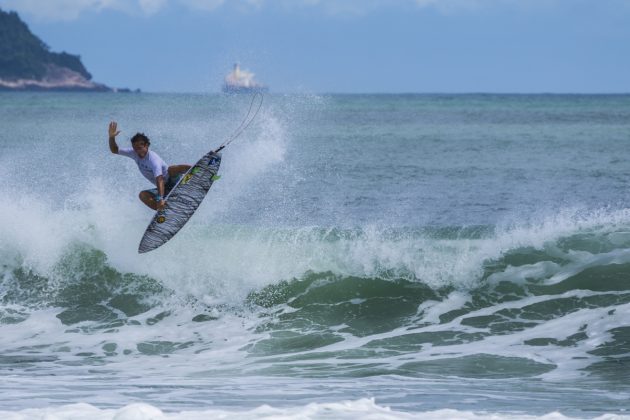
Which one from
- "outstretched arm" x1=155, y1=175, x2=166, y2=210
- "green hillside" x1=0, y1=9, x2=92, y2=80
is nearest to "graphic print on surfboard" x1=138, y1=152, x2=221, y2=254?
"outstretched arm" x1=155, y1=175, x2=166, y2=210

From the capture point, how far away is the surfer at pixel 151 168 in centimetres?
1279

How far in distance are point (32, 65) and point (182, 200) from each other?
558 feet

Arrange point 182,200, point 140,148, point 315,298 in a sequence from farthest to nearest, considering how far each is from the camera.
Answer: point 315,298 < point 182,200 < point 140,148

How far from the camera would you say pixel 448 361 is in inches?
471

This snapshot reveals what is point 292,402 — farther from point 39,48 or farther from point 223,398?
point 39,48

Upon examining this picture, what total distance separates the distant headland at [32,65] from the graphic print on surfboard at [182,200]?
162350mm

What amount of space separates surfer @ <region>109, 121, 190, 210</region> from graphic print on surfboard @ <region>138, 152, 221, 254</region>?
0.12 m

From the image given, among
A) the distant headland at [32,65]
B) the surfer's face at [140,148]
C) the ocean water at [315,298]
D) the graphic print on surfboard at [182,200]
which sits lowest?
the ocean water at [315,298]

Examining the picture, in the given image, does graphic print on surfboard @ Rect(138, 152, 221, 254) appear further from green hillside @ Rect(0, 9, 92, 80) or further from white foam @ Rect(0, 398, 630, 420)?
green hillside @ Rect(0, 9, 92, 80)

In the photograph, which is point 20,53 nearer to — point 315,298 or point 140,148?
point 315,298

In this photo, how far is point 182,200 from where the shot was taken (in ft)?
45.2

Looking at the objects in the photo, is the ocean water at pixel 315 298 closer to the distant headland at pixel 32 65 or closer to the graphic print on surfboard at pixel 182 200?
the graphic print on surfboard at pixel 182 200

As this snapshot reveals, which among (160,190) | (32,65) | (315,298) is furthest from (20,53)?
(160,190)

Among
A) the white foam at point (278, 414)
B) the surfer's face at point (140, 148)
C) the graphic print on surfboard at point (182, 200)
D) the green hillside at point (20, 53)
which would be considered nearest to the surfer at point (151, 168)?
the surfer's face at point (140, 148)
